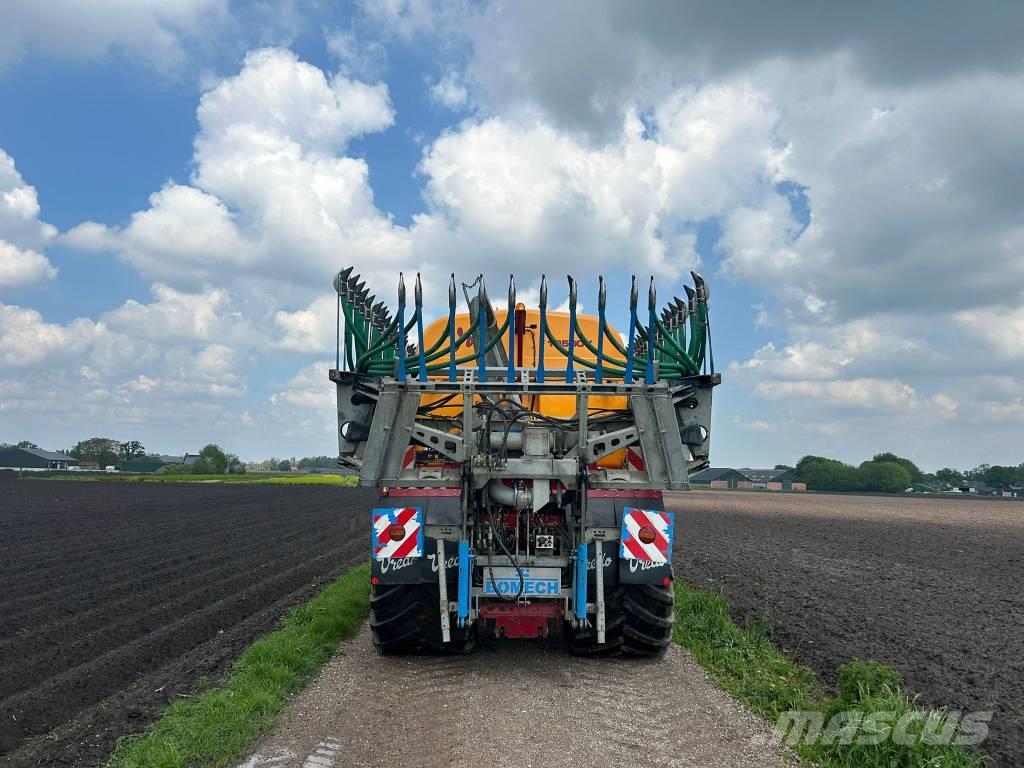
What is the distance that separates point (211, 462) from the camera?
326 ft

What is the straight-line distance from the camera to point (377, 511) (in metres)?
6.29

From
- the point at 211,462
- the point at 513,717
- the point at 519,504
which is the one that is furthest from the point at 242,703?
the point at 211,462

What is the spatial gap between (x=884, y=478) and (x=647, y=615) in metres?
101

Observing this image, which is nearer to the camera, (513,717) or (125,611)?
(513,717)

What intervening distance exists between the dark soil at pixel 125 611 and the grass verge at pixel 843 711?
13.4 feet

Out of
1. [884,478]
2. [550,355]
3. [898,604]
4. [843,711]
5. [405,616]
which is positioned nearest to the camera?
[843,711]

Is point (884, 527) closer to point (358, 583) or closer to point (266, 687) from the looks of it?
point (358, 583)

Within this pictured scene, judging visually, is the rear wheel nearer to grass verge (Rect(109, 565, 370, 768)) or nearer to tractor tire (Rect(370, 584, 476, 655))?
tractor tire (Rect(370, 584, 476, 655))

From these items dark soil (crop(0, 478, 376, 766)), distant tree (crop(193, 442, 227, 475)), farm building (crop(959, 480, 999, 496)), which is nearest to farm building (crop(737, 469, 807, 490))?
farm building (crop(959, 480, 999, 496))

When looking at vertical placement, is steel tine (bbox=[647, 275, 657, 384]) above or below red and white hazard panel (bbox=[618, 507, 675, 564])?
above

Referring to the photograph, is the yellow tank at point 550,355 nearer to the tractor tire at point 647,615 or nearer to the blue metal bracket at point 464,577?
the tractor tire at point 647,615

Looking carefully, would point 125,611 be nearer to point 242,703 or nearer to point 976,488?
point 242,703

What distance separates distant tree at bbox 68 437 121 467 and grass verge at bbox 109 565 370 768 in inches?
5172

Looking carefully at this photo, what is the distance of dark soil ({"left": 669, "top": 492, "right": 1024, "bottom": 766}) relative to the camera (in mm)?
6305
